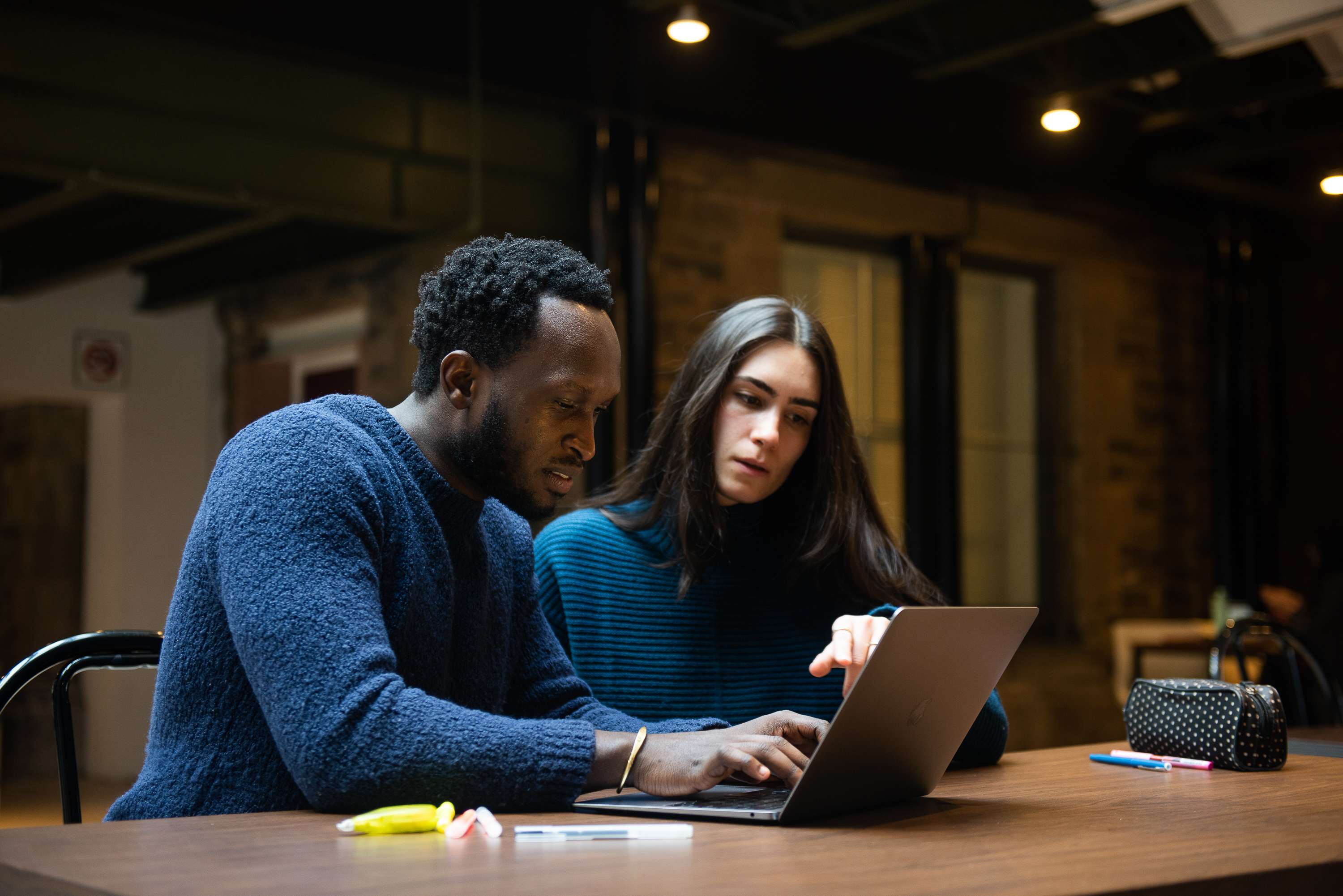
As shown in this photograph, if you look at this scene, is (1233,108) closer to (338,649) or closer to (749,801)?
(749,801)

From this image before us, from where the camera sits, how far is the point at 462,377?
143 centimetres

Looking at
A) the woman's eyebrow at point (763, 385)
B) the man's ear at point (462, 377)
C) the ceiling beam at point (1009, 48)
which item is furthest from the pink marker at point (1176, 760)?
the ceiling beam at point (1009, 48)

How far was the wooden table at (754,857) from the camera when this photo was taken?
2.89 feet

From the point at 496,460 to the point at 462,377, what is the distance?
98 millimetres

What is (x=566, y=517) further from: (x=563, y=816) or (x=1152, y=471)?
(x=1152, y=471)

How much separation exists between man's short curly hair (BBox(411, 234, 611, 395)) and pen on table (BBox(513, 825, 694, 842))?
0.53 metres

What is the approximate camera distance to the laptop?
113cm

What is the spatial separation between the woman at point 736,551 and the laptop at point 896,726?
677mm

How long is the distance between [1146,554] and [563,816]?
20.3 feet

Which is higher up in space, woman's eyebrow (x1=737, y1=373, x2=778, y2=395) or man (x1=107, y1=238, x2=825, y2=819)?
woman's eyebrow (x1=737, y1=373, x2=778, y2=395)

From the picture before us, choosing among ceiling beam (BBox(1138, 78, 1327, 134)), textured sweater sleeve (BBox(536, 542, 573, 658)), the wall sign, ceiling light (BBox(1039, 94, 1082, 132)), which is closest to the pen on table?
textured sweater sleeve (BBox(536, 542, 573, 658))

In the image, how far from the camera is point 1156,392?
275 inches

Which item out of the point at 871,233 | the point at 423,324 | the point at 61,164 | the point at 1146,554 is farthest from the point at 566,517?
the point at 1146,554

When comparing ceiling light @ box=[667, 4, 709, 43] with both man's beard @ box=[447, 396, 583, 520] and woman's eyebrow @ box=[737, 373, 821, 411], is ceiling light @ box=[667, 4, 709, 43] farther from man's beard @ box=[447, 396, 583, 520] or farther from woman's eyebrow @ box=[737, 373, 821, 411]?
man's beard @ box=[447, 396, 583, 520]
